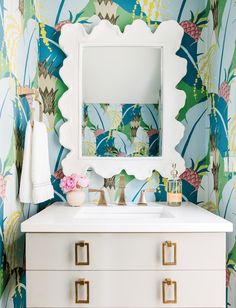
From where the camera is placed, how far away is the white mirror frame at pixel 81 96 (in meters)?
2.59

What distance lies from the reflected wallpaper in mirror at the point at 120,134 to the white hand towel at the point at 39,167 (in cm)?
37

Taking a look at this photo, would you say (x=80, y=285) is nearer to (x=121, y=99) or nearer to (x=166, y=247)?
(x=166, y=247)

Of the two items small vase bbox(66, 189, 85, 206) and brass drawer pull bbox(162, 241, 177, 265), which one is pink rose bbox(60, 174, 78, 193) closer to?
small vase bbox(66, 189, 85, 206)

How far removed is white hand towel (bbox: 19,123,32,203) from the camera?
84.6 inches

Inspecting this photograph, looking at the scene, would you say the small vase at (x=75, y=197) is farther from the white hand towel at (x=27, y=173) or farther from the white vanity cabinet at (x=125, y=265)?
the white vanity cabinet at (x=125, y=265)

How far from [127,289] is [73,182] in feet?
2.57

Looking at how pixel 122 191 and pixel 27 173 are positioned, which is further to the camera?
pixel 122 191

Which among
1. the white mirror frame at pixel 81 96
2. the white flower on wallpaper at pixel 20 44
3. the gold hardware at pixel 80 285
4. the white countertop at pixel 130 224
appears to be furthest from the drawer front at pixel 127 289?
the white flower on wallpaper at pixel 20 44

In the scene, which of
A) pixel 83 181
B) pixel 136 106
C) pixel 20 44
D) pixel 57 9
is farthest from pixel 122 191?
pixel 57 9

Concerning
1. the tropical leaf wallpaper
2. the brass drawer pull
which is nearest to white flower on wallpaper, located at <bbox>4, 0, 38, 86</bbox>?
the tropical leaf wallpaper

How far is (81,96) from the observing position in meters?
2.60

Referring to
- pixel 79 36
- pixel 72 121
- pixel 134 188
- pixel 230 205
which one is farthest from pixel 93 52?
pixel 230 205

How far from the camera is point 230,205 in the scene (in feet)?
7.13

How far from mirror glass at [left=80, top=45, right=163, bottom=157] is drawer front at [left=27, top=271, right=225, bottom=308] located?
3.03 feet
